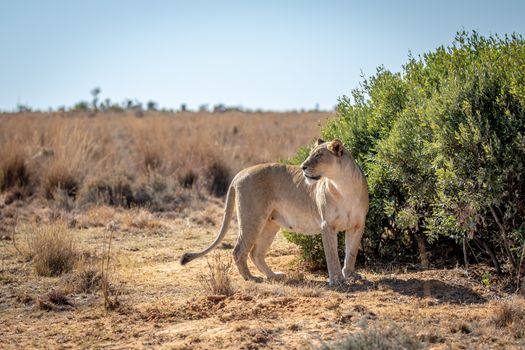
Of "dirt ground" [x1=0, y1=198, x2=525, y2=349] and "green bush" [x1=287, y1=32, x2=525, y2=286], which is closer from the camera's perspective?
"dirt ground" [x1=0, y1=198, x2=525, y2=349]

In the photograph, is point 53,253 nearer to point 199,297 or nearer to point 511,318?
point 199,297

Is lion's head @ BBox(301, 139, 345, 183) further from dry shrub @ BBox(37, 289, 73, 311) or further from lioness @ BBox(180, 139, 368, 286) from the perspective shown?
dry shrub @ BBox(37, 289, 73, 311)

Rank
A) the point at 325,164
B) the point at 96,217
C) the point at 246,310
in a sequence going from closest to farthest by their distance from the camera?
the point at 246,310, the point at 325,164, the point at 96,217

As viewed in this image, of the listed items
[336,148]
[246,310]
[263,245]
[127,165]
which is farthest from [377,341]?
[127,165]

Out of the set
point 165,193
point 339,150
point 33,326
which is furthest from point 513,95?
point 165,193

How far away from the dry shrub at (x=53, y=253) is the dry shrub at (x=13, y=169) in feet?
23.7

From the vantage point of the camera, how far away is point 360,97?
10.4 metres

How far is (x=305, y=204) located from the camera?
936cm

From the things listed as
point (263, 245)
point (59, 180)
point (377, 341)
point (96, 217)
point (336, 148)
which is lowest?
point (377, 341)

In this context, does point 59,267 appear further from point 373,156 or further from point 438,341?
point 438,341

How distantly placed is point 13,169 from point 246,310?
1177 cm

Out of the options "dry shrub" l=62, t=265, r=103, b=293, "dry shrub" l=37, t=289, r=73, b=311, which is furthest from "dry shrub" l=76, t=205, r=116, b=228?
"dry shrub" l=37, t=289, r=73, b=311

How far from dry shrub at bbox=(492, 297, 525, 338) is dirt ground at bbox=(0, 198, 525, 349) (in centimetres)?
4

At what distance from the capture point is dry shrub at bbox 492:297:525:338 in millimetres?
6516
